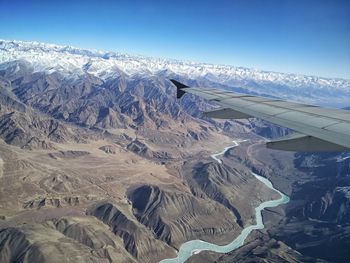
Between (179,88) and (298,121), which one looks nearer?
(298,121)

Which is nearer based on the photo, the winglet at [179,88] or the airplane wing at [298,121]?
the airplane wing at [298,121]

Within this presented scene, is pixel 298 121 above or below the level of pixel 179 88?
below

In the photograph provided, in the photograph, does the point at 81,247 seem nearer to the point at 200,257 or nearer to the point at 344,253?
the point at 200,257

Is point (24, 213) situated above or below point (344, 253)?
below

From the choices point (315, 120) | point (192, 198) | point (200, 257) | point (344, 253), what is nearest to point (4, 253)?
point (200, 257)

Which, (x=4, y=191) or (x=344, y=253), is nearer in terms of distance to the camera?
(x=344, y=253)

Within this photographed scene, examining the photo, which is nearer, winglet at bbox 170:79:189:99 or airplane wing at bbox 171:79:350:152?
airplane wing at bbox 171:79:350:152

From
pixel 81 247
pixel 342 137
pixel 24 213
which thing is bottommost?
pixel 24 213

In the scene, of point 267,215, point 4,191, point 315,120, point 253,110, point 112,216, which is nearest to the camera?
point 315,120
